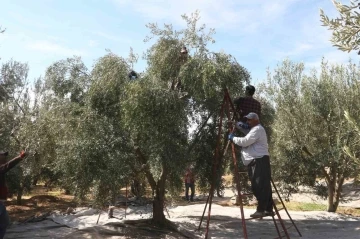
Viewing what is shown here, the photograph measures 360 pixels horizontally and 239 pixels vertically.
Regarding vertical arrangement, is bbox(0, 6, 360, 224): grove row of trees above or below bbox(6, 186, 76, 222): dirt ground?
above

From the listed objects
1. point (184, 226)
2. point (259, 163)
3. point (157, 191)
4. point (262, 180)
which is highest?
point (259, 163)

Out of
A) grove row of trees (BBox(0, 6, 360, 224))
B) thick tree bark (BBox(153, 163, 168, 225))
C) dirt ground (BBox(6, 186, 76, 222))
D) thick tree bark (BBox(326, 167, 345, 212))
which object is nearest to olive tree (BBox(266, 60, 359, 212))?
thick tree bark (BBox(326, 167, 345, 212))

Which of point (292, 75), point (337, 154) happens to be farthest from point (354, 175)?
point (292, 75)

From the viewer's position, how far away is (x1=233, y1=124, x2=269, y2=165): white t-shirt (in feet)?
24.8

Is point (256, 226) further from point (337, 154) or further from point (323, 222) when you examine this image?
point (337, 154)

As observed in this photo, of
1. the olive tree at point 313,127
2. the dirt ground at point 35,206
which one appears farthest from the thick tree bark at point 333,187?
the dirt ground at point 35,206

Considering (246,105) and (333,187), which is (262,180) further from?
(333,187)

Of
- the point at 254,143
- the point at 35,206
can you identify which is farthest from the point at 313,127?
the point at 35,206

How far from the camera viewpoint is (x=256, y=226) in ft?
43.2

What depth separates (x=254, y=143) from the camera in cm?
779

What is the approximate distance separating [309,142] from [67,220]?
36.5 feet

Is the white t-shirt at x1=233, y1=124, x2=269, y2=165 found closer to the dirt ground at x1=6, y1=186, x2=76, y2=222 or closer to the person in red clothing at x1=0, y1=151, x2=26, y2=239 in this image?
the person in red clothing at x1=0, y1=151, x2=26, y2=239

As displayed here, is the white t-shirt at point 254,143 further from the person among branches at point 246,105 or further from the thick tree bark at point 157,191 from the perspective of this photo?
the thick tree bark at point 157,191

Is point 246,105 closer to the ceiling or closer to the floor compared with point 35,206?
closer to the ceiling
